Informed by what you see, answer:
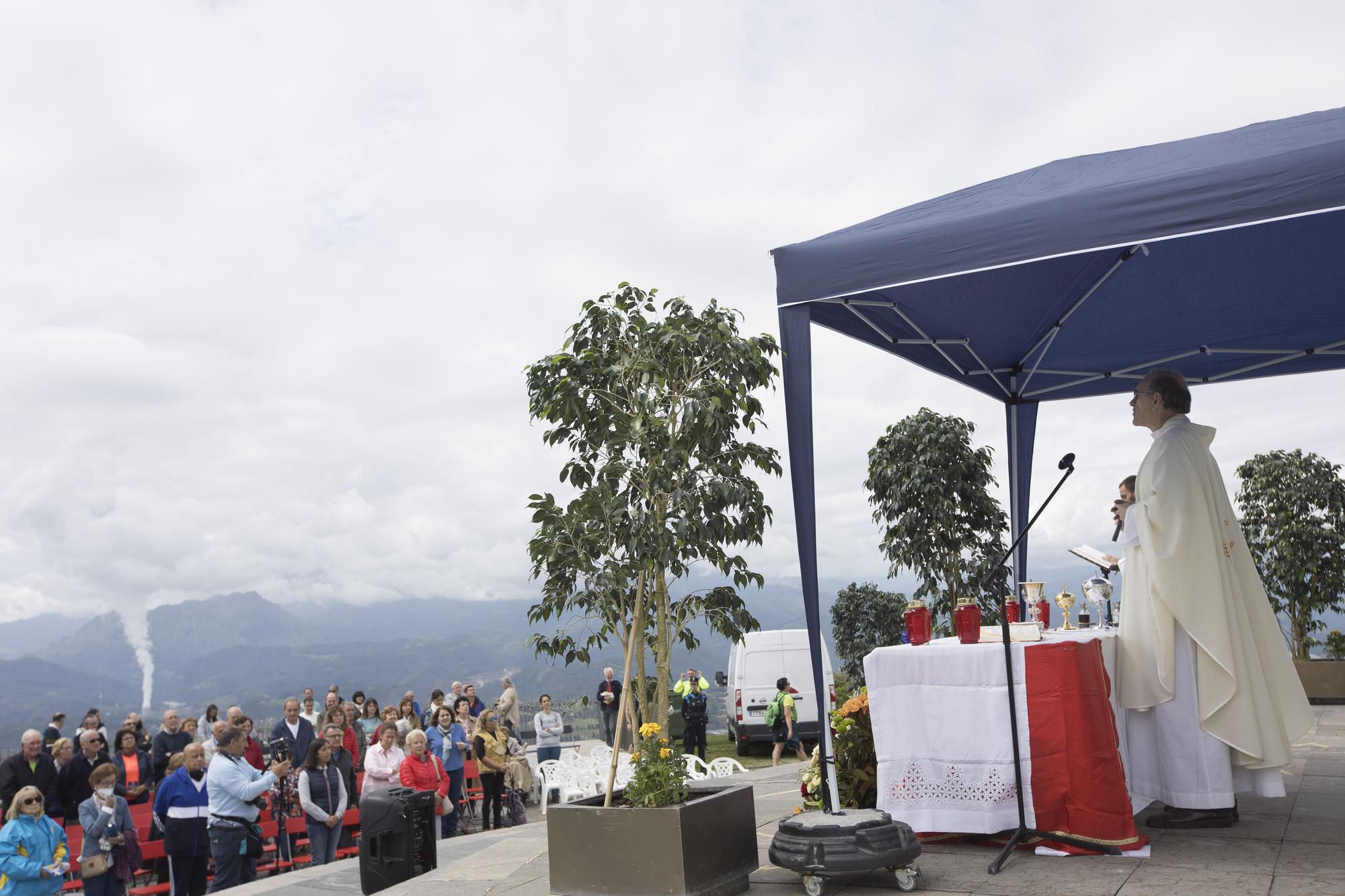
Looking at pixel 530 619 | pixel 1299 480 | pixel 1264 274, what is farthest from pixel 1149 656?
pixel 1299 480

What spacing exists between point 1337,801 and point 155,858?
863 centimetres

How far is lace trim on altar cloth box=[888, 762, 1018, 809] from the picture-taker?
14.0ft

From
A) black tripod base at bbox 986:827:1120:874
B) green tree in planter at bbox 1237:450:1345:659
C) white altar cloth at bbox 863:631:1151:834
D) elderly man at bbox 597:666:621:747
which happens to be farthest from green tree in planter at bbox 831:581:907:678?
black tripod base at bbox 986:827:1120:874

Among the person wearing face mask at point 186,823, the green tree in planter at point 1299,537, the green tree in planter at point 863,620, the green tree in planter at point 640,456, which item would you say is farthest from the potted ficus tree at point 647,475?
the green tree in planter at point 863,620

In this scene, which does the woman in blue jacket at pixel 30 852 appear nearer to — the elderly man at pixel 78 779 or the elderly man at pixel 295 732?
the elderly man at pixel 78 779

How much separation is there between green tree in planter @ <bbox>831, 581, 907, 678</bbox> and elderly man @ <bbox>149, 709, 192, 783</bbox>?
12580 mm

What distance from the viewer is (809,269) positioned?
15.1 feet

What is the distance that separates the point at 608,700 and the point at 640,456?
32.9ft

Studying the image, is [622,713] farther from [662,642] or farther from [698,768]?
[698,768]

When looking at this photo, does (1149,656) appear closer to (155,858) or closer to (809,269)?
(809,269)

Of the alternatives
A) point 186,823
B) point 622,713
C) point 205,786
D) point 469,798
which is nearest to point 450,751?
point 469,798

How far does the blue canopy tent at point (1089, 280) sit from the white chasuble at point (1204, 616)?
1.20 metres

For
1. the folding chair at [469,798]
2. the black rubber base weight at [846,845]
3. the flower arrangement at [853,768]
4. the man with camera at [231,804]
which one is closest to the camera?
the black rubber base weight at [846,845]

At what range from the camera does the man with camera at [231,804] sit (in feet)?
25.1
